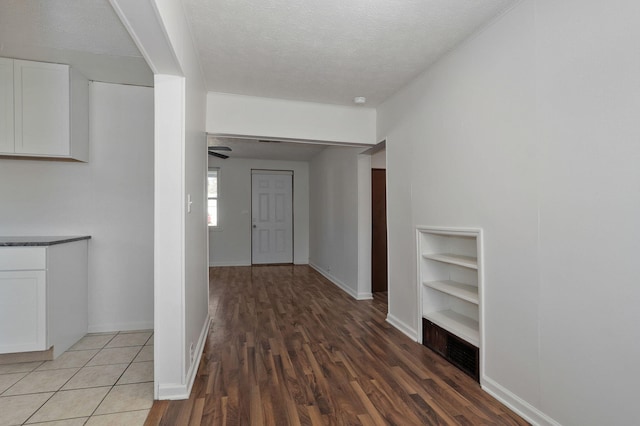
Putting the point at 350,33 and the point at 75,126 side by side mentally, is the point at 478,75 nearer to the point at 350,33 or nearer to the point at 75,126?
the point at 350,33

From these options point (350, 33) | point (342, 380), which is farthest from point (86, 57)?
point (342, 380)

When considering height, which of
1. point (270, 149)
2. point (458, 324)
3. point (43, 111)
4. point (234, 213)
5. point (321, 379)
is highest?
point (270, 149)

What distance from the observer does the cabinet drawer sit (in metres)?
2.31

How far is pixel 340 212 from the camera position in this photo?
512 cm

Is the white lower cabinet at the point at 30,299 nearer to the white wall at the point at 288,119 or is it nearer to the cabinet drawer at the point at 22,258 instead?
the cabinet drawer at the point at 22,258

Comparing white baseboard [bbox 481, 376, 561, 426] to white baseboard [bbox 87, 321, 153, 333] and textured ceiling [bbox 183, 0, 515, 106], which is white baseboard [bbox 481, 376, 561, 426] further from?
white baseboard [bbox 87, 321, 153, 333]

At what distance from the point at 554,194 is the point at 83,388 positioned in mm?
3129

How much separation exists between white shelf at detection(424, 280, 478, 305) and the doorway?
5.99ft

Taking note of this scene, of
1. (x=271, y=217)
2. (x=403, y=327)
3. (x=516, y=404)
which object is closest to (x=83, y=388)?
(x=403, y=327)

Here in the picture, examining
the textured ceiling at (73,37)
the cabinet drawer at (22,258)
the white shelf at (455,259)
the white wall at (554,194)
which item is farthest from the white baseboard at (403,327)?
the textured ceiling at (73,37)

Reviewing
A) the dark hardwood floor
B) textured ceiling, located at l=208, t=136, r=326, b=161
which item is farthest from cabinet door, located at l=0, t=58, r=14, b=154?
textured ceiling, located at l=208, t=136, r=326, b=161

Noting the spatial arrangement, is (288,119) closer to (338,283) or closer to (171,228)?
(171,228)

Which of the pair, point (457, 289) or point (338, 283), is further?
point (338, 283)

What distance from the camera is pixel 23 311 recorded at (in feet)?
7.71
